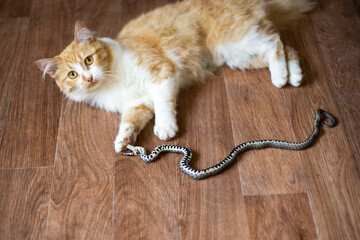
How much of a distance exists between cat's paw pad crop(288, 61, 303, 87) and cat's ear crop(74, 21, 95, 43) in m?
1.17

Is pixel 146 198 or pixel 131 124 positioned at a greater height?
pixel 131 124

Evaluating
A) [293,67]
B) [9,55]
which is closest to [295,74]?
[293,67]

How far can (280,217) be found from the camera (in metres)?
1.56

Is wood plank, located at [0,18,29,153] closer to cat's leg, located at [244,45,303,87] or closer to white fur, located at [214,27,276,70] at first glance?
white fur, located at [214,27,276,70]

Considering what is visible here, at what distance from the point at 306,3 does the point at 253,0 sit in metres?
0.48

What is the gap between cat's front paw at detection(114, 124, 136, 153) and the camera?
183cm

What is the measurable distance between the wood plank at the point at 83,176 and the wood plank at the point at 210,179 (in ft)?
1.31

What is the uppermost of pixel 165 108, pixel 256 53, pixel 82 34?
pixel 82 34

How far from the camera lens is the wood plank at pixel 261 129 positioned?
1663 mm

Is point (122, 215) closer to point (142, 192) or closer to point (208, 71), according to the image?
point (142, 192)

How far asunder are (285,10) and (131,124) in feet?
4.17

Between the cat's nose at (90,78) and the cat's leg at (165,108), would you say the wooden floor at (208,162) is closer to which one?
the cat's leg at (165,108)

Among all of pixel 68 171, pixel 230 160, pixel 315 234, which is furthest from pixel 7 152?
pixel 315 234

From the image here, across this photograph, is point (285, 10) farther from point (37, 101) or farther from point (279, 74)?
point (37, 101)
